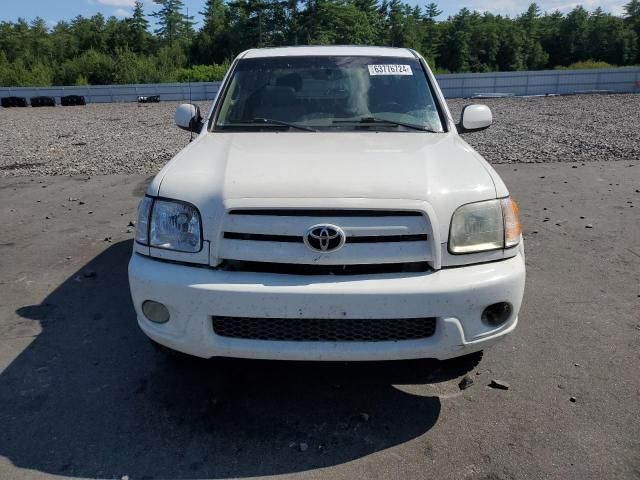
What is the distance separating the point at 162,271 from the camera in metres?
2.60

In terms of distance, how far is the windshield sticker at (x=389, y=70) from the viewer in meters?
4.18

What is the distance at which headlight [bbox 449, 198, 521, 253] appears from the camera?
2.63m

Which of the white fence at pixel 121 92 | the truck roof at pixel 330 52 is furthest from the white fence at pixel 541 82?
the truck roof at pixel 330 52

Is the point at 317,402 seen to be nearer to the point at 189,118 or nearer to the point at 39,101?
the point at 189,118

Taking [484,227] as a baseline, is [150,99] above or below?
below

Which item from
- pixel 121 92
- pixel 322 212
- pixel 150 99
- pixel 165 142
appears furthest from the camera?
pixel 121 92

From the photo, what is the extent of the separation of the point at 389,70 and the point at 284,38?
63773 mm

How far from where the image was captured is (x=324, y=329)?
2547 mm

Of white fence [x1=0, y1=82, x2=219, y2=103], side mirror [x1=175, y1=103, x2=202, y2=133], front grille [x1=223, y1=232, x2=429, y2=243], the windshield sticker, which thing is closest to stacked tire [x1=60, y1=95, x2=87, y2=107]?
white fence [x1=0, y1=82, x2=219, y2=103]

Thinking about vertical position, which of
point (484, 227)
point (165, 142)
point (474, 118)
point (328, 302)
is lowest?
point (165, 142)

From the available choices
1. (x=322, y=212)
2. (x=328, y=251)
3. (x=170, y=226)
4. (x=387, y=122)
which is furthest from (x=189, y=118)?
(x=328, y=251)

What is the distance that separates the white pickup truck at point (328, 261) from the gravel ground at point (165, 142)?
7189 mm

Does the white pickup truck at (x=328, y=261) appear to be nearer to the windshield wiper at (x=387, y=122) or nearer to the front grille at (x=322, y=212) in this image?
the front grille at (x=322, y=212)

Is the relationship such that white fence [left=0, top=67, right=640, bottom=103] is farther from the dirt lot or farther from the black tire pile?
the dirt lot
